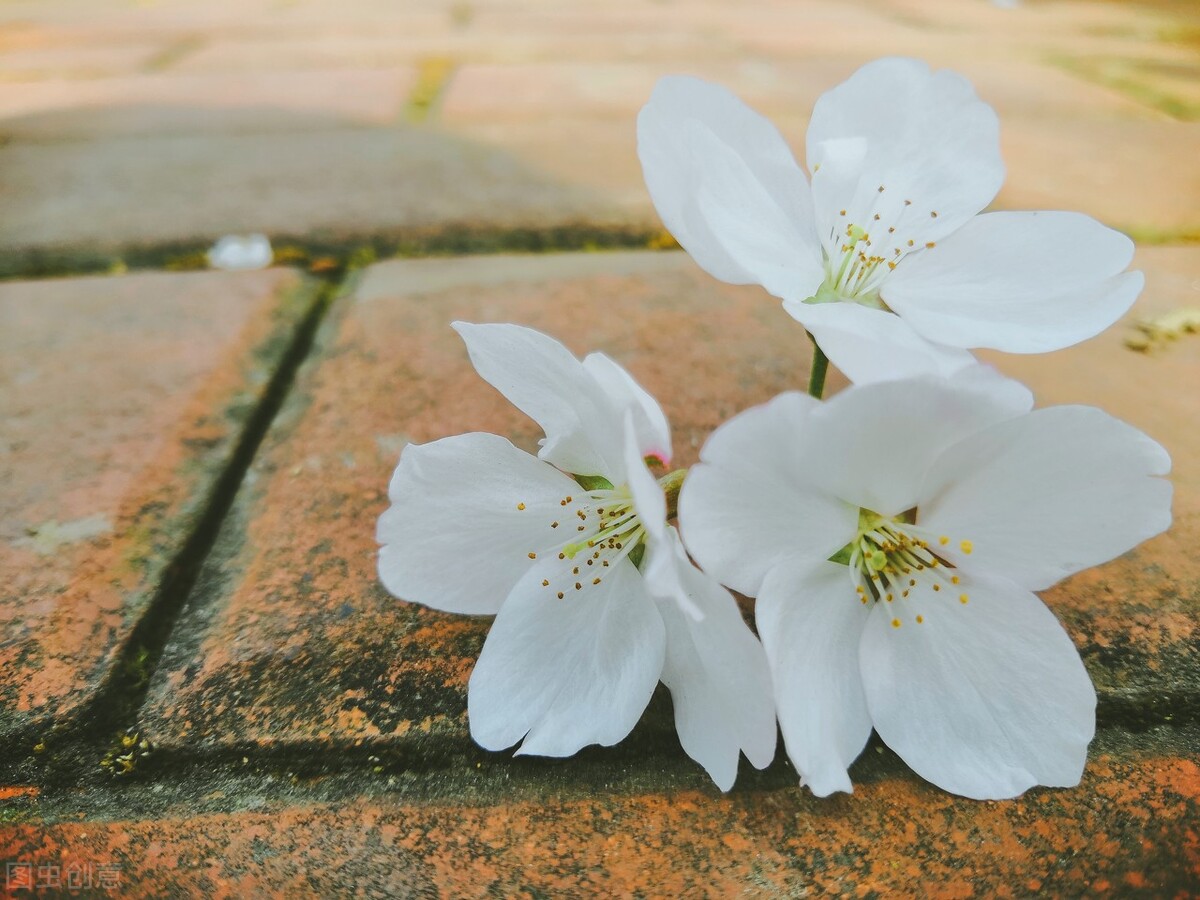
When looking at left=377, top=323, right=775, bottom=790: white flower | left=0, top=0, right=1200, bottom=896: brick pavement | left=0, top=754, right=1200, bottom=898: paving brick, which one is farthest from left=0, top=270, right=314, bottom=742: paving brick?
left=377, top=323, right=775, bottom=790: white flower

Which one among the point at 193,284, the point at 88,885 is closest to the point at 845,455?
the point at 88,885

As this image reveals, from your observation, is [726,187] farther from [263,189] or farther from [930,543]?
[263,189]

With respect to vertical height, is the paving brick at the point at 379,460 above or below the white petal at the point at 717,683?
below

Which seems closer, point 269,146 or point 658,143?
point 658,143

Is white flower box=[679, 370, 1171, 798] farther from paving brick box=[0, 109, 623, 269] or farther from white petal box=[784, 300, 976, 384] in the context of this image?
paving brick box=[0, 109, 623, 269]

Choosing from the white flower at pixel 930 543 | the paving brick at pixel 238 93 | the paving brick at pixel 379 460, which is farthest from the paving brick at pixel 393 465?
the paving brick at pixel 238 93

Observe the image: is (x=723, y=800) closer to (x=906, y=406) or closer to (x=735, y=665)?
(x=735, y=665)

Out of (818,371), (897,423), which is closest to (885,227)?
(818,371)

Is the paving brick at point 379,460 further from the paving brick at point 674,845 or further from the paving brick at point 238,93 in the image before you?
the paving brick at point 238,93
